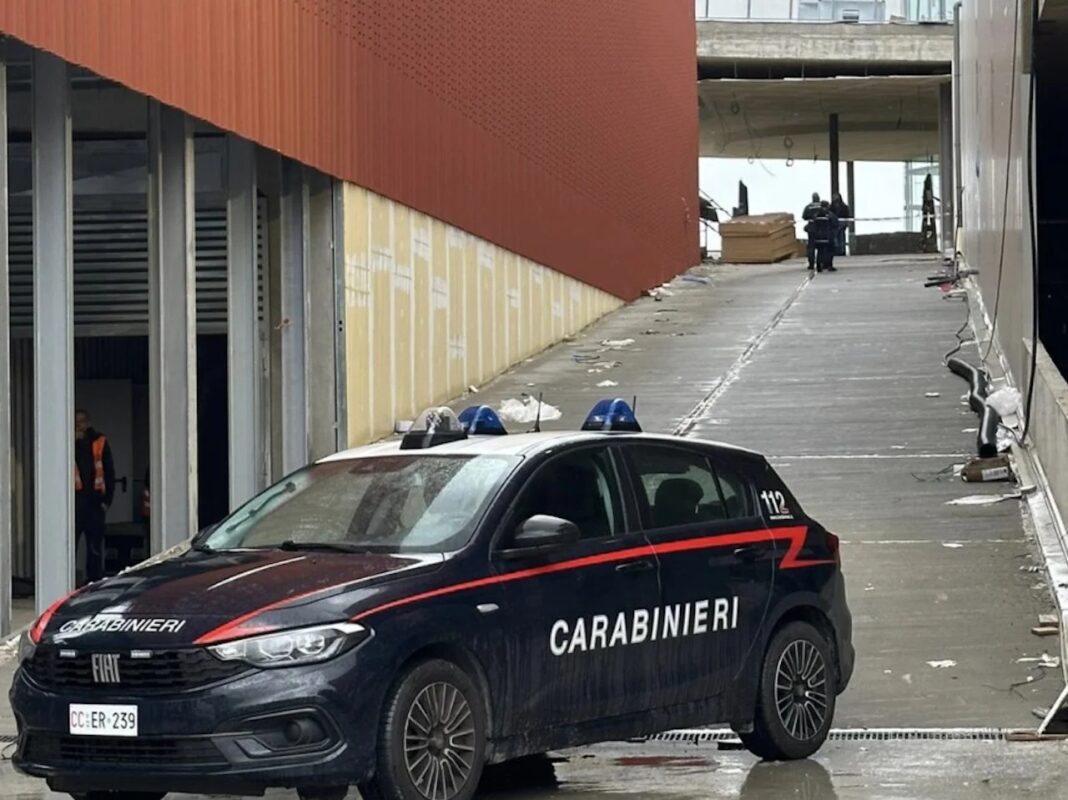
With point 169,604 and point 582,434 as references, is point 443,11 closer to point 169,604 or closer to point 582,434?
point 582,434

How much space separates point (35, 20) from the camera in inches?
488

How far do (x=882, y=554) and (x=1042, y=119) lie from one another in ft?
24.1

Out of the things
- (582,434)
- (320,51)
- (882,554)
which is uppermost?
(320,51)

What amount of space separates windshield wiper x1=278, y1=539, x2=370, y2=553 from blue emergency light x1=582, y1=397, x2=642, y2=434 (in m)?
1.70

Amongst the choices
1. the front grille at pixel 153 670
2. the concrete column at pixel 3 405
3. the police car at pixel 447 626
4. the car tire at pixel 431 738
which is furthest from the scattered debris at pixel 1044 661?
the concrete column at pixel 3 405

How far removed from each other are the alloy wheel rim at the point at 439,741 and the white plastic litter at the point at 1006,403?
12.1m

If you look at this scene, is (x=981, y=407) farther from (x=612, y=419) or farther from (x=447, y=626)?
(x=447, y=626)

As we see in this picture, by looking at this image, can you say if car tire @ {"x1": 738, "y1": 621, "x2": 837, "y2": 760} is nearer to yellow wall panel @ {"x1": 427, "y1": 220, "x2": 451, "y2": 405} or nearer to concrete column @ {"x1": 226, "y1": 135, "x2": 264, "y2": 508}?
concrete column @ {"x1": 226, "y1": 135, "x2": 264, "y2": 508}

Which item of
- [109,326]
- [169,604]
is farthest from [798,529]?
[109,326]

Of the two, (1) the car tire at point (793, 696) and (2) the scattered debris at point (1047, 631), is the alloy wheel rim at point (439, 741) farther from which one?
(2) the scattered debris at point (1047, 631)

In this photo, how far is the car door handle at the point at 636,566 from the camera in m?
8.41

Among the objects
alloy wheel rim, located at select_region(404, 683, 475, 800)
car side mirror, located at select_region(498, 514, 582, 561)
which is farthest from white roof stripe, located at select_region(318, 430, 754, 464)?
alloy wheel rim, located at select_region(404, 683, 475, 800)

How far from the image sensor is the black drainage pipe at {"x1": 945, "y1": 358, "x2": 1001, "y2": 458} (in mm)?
18016

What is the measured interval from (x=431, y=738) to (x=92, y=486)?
10662mm
